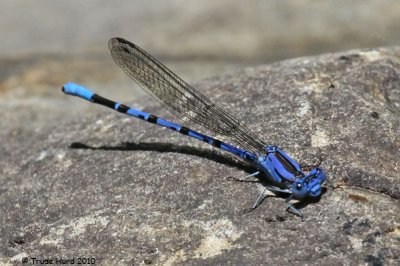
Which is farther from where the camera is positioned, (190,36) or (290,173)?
(190,36)

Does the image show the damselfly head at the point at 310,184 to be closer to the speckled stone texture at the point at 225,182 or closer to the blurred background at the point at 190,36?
the speckled stone texture at the point at 225,182

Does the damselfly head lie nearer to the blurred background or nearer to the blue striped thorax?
the blue striped thorax

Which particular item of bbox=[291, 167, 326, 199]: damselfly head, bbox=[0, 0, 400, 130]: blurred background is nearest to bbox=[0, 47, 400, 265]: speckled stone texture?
bbox=[291, 167, 326, 199]: damselfly head

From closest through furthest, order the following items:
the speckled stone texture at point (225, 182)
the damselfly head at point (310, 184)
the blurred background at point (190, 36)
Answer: the speckled stone texture at point (225, 182), the damselfly head at point (310, 184), the blurred background at point (190, 36)

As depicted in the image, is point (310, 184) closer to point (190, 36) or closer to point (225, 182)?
point (225, 182)

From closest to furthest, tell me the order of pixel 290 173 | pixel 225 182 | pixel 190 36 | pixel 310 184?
1. pixel 310 184
2. pixel 290 173
3. pixel 225 182
4. pixel 190 36

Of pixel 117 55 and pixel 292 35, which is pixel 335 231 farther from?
pixel 292 35

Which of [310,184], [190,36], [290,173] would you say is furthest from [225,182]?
[190,36]

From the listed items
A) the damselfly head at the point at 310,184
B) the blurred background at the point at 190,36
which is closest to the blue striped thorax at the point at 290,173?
the damselfly head at the point at 310,184
